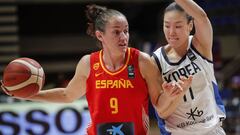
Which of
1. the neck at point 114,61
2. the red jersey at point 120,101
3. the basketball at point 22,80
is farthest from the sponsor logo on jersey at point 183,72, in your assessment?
the basketball at point 22,80

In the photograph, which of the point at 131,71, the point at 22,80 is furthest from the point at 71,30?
the point at 131,71

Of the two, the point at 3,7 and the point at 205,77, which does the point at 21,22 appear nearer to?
the point at 3,7

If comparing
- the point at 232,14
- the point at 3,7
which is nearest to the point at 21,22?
the point at 3,7

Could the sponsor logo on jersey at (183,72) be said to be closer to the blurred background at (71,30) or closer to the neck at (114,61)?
the neck at (114,61)

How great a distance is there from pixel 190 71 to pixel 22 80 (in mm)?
1113

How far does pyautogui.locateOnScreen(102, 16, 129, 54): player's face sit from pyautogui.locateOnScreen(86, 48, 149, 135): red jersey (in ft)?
0.38

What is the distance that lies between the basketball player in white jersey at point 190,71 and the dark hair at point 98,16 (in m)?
0.37

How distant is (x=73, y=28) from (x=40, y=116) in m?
6.73

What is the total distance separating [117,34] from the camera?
10.4 feet

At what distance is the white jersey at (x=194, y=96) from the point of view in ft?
10.7

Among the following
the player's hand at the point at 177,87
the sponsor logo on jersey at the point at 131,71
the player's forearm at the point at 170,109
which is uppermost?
the sponsor logo on jersey at the point at 131,71

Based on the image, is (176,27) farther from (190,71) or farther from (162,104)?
(162,104)

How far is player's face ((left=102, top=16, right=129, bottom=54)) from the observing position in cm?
315

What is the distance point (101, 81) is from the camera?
316 cm
